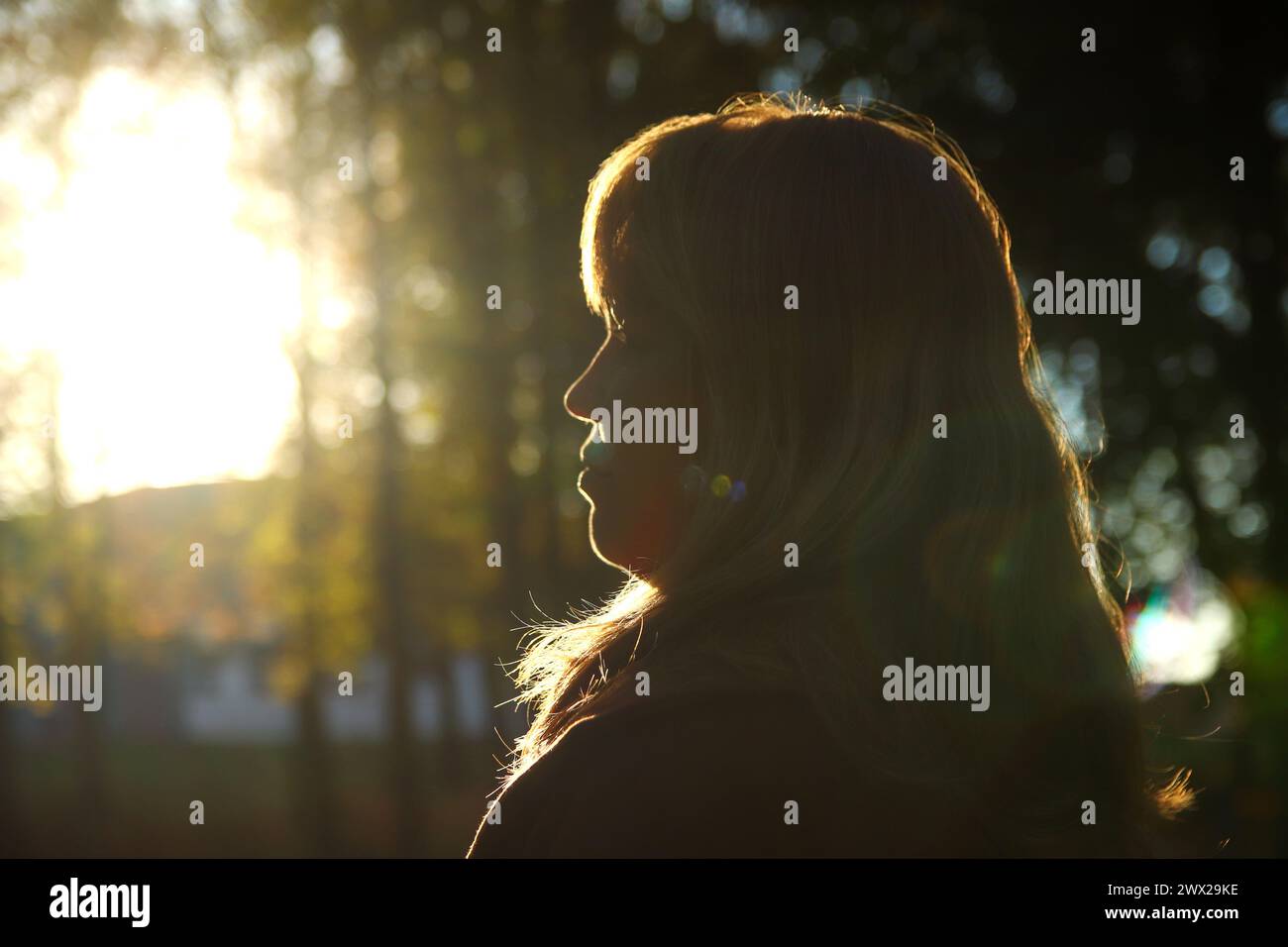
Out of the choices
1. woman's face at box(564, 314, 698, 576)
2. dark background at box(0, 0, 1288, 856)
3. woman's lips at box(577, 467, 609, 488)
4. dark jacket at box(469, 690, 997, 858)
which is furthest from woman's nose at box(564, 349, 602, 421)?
dark background at box(0, 0, 1288, 856)

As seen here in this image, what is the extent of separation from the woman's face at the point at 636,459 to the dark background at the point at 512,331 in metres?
1.84

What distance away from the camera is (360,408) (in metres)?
16.4

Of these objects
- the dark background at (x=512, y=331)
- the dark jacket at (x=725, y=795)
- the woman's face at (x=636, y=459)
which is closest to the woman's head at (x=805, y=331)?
→ the woman's face at (x=636, y=459)

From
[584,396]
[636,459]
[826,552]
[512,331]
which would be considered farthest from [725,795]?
[512,331]

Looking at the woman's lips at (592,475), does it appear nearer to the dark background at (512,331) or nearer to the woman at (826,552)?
the woman at (826,552)

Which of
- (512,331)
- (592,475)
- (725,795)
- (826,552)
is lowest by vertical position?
(725,795)

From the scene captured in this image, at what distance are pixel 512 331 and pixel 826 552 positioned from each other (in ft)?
46.8

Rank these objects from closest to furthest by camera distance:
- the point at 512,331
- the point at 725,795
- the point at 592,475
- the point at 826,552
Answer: the point at 725,795 < the point at 826,552 < the point at 592,475 < the point at 512,331

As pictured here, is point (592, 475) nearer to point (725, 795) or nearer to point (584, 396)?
point (584, 396)

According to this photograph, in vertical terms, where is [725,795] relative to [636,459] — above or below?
below

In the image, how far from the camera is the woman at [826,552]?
60.9 inches

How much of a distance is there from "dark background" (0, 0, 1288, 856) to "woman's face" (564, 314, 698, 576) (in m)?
1.84

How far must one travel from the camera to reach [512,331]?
15.6 m

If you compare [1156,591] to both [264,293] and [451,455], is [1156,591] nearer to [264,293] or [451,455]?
[451,455]
